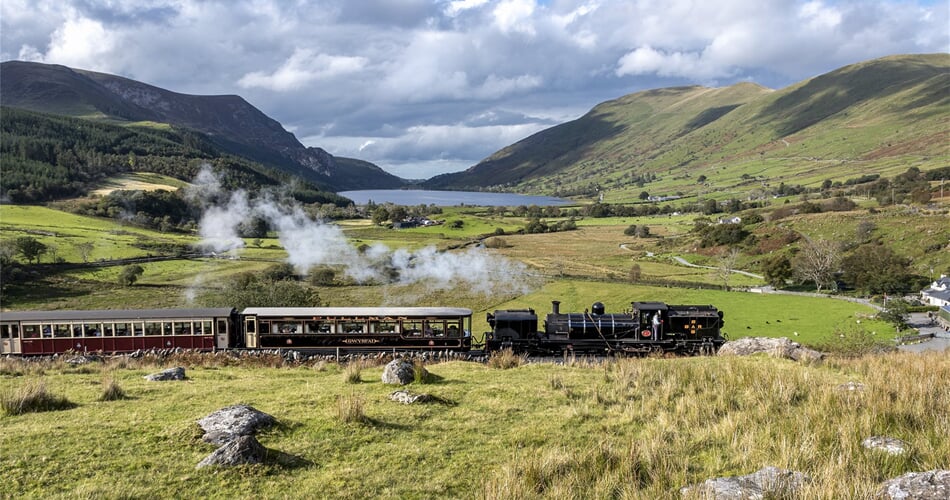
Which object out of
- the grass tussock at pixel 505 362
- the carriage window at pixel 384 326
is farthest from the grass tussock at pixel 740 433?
the carriage window at pixel 384 326

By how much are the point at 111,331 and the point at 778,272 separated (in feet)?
263

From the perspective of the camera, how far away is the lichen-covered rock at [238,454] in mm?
9383

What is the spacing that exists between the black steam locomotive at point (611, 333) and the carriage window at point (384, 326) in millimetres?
5169

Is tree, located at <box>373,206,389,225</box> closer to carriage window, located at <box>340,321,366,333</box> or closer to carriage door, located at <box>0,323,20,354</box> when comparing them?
carriage door, located at <box>0,323,20,354</box>

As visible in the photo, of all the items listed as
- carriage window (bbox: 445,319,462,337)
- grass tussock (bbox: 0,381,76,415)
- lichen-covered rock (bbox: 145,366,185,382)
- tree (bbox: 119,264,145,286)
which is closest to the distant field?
tree (bbox: 119,264,145,286)

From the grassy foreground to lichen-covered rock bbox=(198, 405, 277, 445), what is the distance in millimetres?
284

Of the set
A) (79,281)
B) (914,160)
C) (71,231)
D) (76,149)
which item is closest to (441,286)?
(79,281)

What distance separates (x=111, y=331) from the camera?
28688 millimetres

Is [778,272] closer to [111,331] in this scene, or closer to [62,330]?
[111,331]

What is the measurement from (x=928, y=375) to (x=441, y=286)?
151 ft

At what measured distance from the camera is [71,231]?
96250 mm

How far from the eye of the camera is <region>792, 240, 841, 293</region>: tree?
247 ft

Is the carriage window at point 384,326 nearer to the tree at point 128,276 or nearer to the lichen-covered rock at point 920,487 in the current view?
the lichen-covered rock at point 920,487

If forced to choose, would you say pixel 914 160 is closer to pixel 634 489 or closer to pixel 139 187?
pixel 634 489
